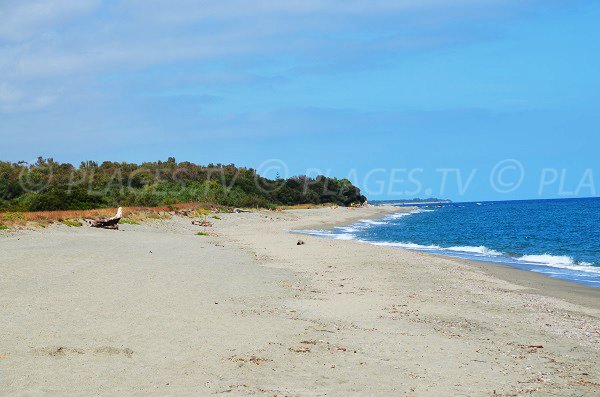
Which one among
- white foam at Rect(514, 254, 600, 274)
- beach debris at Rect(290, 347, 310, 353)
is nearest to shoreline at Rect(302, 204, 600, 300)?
white foam at Rect(514, 254, 600, 274)

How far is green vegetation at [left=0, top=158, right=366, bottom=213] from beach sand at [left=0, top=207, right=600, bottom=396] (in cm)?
2681

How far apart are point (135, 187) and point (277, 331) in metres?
70.1

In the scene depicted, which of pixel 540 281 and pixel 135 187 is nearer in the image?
pixel 540 281

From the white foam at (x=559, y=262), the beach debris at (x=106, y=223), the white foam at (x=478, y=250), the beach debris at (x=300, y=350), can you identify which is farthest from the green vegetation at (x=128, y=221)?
the beach debris at (x=300, y=350)

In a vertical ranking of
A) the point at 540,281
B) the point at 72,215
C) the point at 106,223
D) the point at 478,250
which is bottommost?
the point at 106,223

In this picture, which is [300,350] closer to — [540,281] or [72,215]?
[540,281]

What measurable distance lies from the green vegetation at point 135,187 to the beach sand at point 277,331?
26809 mm

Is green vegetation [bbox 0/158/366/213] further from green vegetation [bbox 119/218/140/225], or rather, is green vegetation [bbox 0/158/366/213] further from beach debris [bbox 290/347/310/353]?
beach debris [bbox 290/347/310/353]

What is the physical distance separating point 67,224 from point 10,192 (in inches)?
1434

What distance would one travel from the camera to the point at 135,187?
2987 inches

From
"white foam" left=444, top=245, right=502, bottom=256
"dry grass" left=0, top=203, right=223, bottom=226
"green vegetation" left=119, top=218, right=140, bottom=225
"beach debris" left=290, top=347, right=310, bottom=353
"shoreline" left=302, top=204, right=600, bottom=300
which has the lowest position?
"green vegetation" left=119, top=218, right=140, bottom=225

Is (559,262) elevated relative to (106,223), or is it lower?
elevated

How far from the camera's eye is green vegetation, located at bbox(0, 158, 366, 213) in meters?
47.3

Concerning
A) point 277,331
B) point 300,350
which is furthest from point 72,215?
point 300,350
